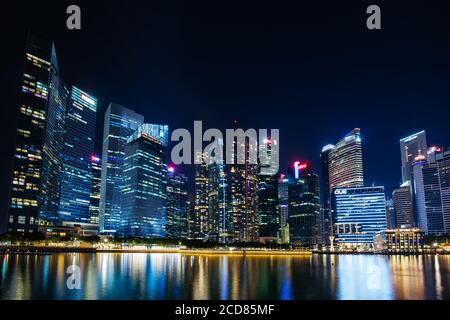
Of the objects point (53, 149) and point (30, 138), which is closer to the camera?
point (30, 138)

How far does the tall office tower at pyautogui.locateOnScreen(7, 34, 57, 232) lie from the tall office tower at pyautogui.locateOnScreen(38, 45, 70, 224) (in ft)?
13.8

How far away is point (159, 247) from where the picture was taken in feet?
628

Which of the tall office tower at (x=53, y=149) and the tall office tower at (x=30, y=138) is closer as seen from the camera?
the tall office tower at (x=30, y=138)

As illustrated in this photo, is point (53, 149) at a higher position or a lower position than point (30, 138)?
higher

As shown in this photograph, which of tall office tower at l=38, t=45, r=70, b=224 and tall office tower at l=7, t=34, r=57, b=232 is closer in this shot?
tall office tower at l=7, t=34, r=57, b=232

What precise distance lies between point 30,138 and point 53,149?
25.3 meters

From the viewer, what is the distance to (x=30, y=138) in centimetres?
15488

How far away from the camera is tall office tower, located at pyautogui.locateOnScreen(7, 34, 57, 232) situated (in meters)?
149

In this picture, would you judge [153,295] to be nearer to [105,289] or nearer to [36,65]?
[105,289]

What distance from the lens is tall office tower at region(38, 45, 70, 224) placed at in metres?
166

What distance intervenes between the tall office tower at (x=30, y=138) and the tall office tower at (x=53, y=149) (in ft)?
→ 13.8

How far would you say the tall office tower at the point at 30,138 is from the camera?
489ft

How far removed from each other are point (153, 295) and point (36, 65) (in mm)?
150452
